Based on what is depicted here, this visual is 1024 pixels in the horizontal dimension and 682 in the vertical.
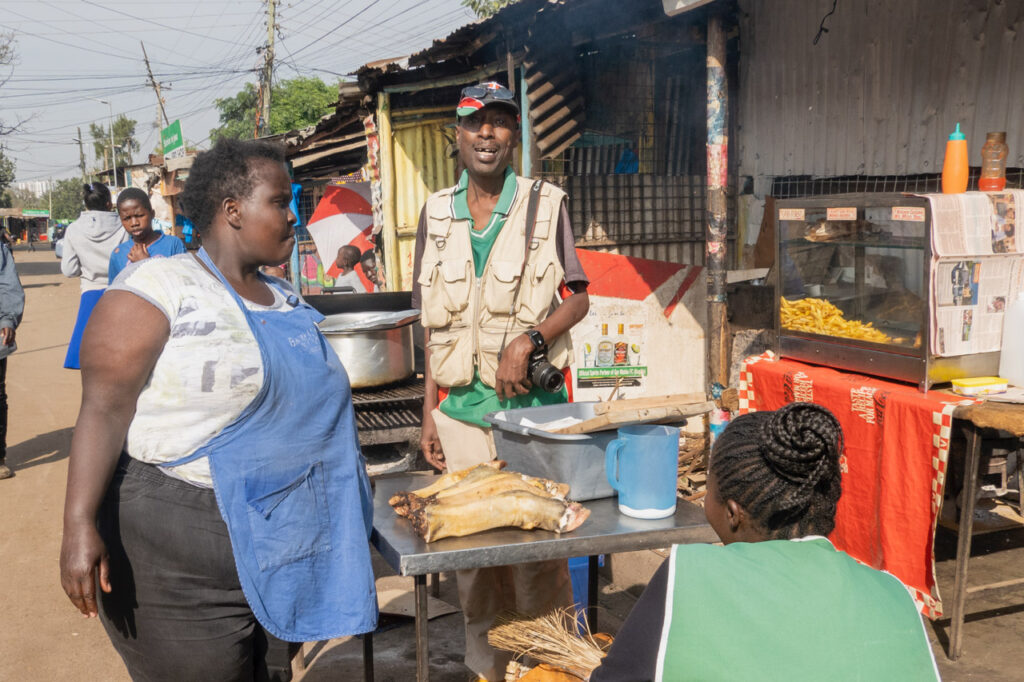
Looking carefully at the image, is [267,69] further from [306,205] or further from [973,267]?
[973,267]

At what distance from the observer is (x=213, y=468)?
2.03 metres

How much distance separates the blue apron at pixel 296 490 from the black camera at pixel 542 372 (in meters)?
0.91

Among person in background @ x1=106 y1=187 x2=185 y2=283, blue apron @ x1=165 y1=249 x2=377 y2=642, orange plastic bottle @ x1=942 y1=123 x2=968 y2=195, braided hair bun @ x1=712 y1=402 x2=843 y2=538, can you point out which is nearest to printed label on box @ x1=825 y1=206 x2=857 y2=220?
orange plastic bottle @ x1=942 y1=123 x2=968 y2=195

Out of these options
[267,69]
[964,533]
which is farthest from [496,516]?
[267,69]

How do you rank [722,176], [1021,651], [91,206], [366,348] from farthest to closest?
[91,206] < [722,176] < [366,348] < [1021,651]

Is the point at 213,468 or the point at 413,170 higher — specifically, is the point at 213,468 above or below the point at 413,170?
below

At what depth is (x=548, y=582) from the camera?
2963mm

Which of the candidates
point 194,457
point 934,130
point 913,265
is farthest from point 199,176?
point 934,130

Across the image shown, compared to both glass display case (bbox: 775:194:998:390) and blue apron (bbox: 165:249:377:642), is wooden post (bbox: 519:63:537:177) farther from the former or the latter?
blue apron (bbox: 165:249:377:642)

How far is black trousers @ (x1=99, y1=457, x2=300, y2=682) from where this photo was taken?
2049 mm

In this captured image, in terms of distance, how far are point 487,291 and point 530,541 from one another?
1.21 meters

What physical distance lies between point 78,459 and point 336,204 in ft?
32.1

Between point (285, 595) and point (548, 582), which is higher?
point (285, 595)

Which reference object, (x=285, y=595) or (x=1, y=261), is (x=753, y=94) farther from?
(x=1, y=261)
